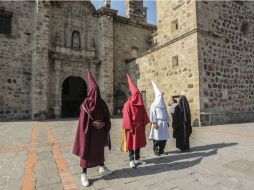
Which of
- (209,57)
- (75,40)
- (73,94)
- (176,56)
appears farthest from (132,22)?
(209,57)

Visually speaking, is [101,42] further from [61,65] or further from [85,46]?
[61,65]

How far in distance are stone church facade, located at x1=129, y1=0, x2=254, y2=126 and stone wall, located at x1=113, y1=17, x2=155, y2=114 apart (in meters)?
4.96

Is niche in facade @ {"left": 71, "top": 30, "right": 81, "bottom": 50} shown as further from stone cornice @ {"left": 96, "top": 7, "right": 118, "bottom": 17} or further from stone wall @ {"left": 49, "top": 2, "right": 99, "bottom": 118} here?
stone cornice @ {"left": 96, "top": 7, "right": 118, "bottom": 17}

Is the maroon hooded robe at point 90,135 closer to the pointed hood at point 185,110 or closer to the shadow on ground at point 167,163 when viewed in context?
the shadow on ground at point 167,163

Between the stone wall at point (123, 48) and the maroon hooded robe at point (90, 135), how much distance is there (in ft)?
44.2

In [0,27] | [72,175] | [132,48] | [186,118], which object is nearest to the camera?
[72,175]

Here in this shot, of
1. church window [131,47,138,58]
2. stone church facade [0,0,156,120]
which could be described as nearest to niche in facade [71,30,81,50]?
stone church facade [0,0,156,120]

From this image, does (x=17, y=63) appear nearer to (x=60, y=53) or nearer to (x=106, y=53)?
(x=60, y=53)

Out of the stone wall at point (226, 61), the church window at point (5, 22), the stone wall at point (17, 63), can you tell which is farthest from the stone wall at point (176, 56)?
the church window at point (5, 22)

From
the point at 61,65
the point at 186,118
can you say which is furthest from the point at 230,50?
the point at 61,65

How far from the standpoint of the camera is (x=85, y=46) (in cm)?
1666

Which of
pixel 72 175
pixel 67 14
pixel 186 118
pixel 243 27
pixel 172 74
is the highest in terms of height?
pixel 67 14

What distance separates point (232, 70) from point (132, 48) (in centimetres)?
952

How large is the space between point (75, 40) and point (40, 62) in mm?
3839
